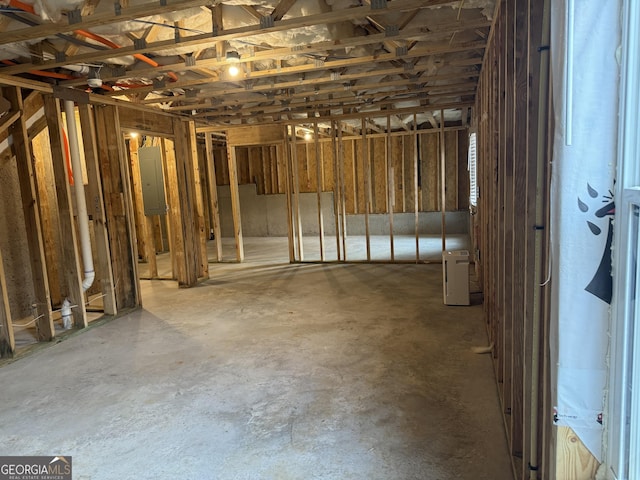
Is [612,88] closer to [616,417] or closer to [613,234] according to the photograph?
[613,234]

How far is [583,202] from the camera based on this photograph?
0.99m

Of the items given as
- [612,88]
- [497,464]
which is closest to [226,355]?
[497,464]

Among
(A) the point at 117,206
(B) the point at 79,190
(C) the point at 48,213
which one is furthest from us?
(C) the point at 48,213

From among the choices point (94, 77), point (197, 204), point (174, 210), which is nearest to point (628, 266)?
point (94, 77)

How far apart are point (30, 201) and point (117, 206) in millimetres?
1097

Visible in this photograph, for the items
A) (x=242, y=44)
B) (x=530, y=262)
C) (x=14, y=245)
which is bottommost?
(x=14, y=245)

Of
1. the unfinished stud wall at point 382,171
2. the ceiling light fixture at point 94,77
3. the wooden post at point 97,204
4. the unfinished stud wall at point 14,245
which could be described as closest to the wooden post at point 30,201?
the ceiling light fixture at point 94,77

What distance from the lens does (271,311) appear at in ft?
14.8

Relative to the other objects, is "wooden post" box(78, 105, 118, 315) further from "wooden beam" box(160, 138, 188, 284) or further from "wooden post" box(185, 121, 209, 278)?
"wooden post" box(185, 121, 209, 278)

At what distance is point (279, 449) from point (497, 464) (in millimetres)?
1094

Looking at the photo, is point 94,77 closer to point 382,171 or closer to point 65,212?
point 65,212

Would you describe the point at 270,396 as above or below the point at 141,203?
below

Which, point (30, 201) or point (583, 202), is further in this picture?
point (30, 201)

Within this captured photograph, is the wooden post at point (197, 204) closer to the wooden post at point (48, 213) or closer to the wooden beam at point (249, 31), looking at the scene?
the wooden post at point (48, 213)
